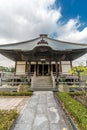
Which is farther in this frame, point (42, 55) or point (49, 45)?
point (49, 45)

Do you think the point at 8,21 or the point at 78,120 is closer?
the point at 78,120

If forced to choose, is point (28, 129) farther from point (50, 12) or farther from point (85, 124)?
point (50, 12)

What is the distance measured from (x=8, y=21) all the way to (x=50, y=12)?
545 centimetres

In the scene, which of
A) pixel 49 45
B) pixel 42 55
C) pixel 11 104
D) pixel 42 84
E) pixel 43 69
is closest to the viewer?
pixel 11 104

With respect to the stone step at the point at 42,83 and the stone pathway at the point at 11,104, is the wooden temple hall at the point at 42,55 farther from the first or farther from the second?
the stone pathway at the point at 11,104

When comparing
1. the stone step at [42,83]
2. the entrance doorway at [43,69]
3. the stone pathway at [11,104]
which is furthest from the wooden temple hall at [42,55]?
the stone pathway at [11,104]

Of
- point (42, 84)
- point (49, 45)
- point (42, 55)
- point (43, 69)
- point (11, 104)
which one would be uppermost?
point (49, 45)

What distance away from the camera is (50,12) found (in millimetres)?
12789

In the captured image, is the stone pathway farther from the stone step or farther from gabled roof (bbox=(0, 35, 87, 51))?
gabled roof (bbox=(0, 35, 87, 51))

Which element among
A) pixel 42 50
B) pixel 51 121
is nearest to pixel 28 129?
pixel 51 121

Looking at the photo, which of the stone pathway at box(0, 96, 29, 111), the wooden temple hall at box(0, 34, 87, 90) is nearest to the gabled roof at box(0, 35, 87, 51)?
the wooden temple hall at box(0, 34, 87, 90)

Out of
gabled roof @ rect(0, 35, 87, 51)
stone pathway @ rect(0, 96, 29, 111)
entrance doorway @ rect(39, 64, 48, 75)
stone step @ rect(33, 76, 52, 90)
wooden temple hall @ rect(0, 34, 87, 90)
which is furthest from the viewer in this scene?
entrance doorway @ rect(39, 64, 48, 75)

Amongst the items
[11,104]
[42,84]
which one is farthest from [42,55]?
[11,104]

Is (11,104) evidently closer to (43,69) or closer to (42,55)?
(42,55)
